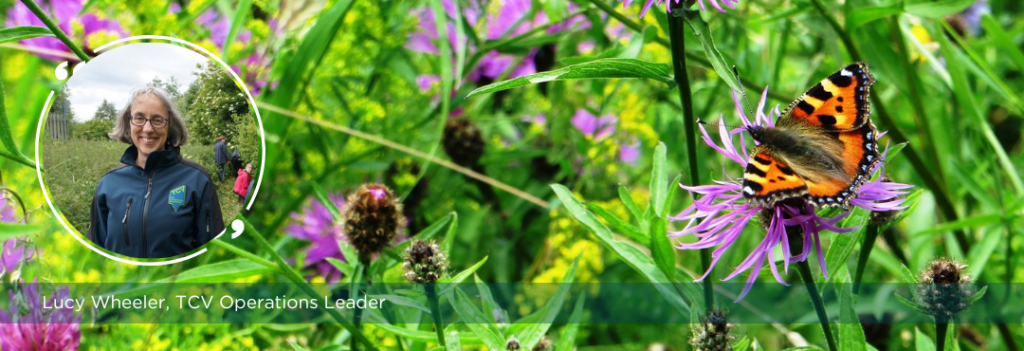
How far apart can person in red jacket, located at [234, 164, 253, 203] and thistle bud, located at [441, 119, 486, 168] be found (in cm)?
54

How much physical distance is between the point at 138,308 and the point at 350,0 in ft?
1.21

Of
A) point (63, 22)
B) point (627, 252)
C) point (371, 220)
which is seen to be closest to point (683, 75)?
point (627, 252)

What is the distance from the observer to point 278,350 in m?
0.78

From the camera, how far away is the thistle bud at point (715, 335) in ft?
1.63

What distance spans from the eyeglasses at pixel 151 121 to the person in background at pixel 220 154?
40mm

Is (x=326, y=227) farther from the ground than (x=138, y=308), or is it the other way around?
(x=326, y=227)

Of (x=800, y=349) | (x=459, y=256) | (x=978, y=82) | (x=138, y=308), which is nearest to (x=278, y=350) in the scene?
(x=138, y=308)

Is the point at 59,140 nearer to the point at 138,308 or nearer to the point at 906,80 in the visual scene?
the point at 138,308

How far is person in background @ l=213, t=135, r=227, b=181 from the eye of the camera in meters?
0.59

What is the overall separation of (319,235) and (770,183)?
0.71 metres

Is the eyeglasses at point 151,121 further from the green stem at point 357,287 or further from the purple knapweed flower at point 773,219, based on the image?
the purple knapweed flower at point 773,219

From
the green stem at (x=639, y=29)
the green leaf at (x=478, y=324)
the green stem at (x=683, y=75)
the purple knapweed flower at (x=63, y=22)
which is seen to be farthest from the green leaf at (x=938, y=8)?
the purple knapweed flower at (x=63, y=22)

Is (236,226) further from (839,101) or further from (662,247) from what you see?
(839,101)

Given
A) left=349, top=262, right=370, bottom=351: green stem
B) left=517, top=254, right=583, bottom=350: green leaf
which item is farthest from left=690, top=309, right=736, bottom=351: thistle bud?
left=349, top=262, right=370, bottom=351: green stem
